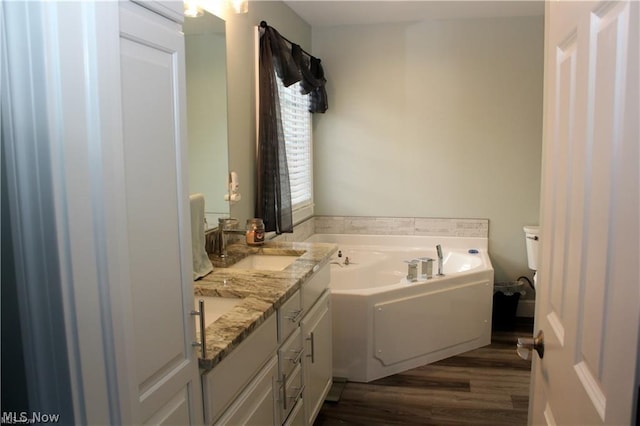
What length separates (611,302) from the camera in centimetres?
79

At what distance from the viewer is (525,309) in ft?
14.5

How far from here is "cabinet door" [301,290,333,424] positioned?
2459 millimetres

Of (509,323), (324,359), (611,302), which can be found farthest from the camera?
(509,323)

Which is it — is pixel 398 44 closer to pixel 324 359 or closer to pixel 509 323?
pixel 509 323

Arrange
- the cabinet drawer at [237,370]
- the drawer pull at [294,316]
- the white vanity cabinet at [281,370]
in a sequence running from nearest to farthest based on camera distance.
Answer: the cabinet drawer at [237,370], the white vanity cabinet at [281,370], the drawer pull at [294,316]

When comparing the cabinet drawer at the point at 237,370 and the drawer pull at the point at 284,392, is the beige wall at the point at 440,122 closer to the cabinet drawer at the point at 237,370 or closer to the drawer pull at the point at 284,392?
the drawer pull at the point at 284,392

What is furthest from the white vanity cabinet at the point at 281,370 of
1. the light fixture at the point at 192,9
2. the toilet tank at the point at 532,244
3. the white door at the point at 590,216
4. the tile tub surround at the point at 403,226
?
the toilet tank at the point at 532,244

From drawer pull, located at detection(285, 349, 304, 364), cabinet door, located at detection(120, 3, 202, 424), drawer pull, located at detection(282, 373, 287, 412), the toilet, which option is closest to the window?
the toilet

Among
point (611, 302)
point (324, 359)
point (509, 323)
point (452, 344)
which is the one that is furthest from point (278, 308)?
point (509, 323)

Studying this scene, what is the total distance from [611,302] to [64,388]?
884 mm

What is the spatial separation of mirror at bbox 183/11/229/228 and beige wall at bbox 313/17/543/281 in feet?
5.97

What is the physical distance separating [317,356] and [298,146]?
1968 millimetres

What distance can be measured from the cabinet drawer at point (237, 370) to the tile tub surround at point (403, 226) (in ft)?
8.80

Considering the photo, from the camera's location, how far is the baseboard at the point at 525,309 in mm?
4398
